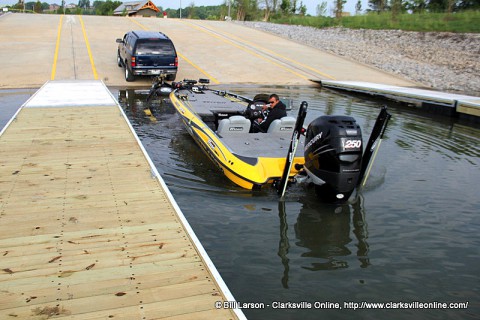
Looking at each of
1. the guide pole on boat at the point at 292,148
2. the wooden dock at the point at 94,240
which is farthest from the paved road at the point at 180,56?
the guide pole on boat at the point at 292,148

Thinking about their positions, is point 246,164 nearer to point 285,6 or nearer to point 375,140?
point 375,140

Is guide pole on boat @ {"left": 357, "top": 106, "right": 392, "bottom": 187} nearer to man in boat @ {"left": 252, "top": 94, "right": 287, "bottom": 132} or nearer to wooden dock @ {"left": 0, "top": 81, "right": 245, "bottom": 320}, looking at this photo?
man in boat @ {"left": 252, "top": 94, "right": 287, "bottom": 132}

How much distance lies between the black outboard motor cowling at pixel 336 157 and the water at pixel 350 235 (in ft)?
1.79

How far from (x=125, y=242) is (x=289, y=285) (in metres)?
1.93

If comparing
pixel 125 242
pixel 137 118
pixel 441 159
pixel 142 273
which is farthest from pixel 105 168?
pixel 441 159

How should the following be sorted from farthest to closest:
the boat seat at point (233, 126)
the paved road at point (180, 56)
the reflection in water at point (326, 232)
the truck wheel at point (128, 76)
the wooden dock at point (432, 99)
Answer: the paved road at point (180, 56)
the truck wheel at point (128, 76)
the wooden dock at point (432, 99)
the boat seat at point (233, 126)
the reflection in water at point (326, 232)

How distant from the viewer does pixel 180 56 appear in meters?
23.8

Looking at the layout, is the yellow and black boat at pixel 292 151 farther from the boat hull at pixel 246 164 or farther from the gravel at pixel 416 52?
the gravel at pixel 416 52

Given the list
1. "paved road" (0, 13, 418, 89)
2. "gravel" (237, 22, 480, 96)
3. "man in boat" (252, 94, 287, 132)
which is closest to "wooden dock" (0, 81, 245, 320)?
"man in boat" (252, 94, 287, 132)

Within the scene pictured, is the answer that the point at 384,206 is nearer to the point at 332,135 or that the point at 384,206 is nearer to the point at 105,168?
the point at 332,135

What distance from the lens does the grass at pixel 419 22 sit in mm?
27842

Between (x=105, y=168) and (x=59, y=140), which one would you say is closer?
(x=105, y=168)

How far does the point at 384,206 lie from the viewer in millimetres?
7277

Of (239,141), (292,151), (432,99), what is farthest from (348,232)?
(432,99)
